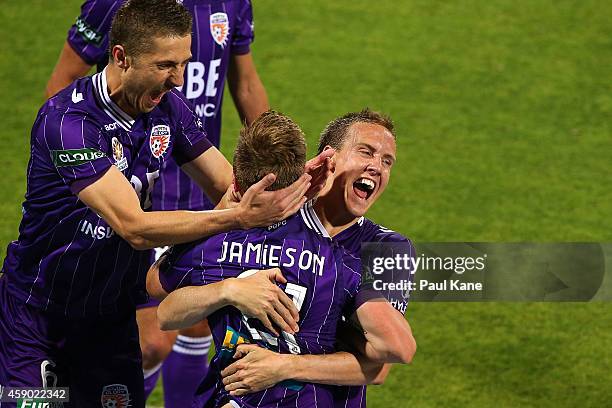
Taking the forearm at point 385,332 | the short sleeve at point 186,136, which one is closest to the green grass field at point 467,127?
the short sleeve at point 186,136

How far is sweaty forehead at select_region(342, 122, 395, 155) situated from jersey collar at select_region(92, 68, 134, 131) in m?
0.83

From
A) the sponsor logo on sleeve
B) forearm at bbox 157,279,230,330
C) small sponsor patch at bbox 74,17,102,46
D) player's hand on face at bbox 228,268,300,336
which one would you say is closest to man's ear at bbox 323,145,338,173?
player's hand on face at bbox 228,268,300,336

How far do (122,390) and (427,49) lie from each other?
660cm

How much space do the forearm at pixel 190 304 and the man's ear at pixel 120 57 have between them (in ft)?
2.85

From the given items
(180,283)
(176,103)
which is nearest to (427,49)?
(176,103)

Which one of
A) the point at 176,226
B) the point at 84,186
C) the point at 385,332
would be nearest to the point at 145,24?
the point at 84,186

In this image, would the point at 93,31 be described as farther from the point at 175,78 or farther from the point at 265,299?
the point at 265,299

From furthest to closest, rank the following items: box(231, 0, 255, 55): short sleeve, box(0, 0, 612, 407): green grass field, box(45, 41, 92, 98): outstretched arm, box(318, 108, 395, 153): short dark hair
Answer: box(0, 0, 612, 407): green grass field < box(231, 0, 255, 55): short sleeve < box(45, 41, 92, 98): outstretched arm < box(318, 108, 395, 153): short dark hair

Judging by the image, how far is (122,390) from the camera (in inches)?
181

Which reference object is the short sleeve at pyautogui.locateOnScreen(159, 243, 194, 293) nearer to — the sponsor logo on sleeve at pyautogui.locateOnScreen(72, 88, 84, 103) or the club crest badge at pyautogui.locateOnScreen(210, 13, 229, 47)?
the sponsor logo on sleeve at pyautogui.locateOnScreen(72, 88, 84, 103)

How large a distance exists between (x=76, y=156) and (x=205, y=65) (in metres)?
2.09

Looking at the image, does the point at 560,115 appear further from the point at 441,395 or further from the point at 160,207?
the point at 160,207

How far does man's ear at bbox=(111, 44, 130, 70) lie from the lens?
13.8 ft

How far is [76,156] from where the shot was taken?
4129 millimetres
